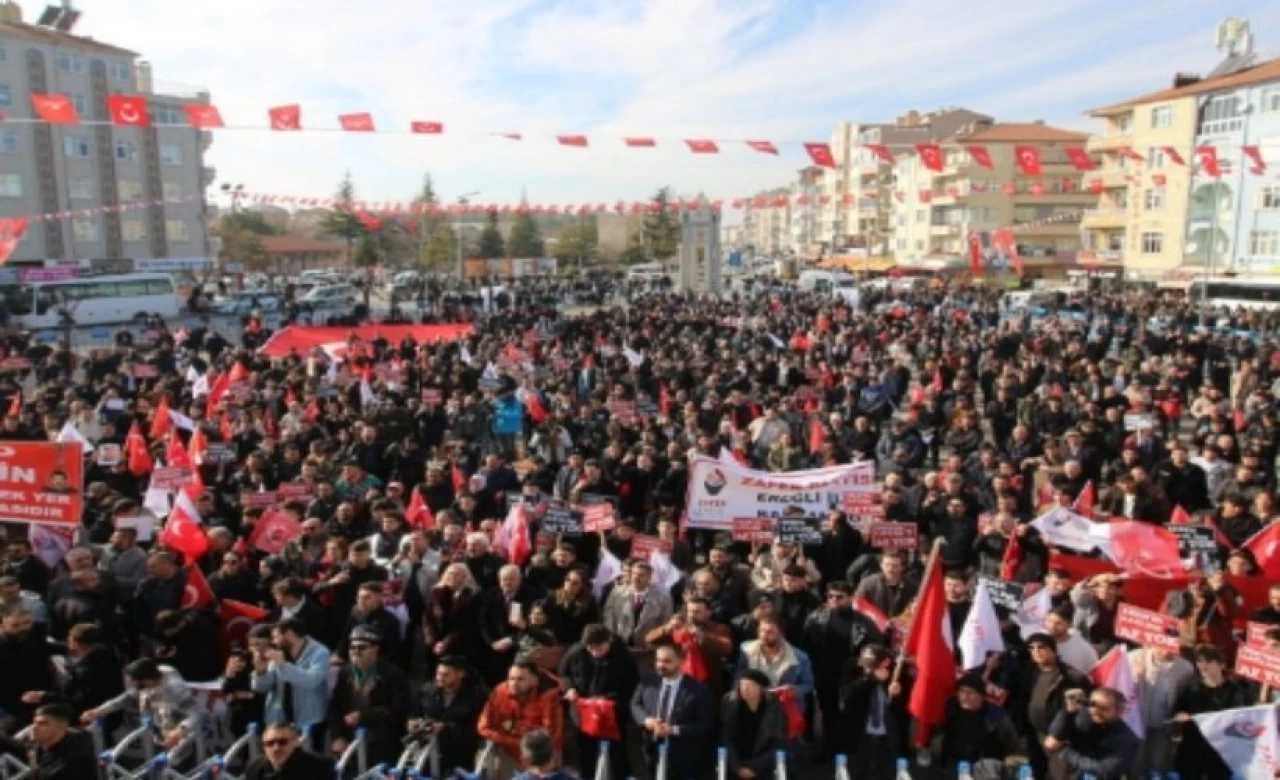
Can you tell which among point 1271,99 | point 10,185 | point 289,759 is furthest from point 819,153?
point 10,185

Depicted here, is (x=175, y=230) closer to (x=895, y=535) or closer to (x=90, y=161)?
(x=90, y=161)


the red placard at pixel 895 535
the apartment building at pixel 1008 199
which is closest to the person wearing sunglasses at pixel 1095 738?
the red placard at pixel 895 535

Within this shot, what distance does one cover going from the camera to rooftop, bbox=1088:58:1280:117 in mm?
45656

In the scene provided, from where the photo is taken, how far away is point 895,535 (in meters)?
7.95

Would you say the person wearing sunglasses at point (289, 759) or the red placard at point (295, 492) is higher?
the red placard at point (295, 492)

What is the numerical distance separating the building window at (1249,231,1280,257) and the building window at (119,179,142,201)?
5924 cm

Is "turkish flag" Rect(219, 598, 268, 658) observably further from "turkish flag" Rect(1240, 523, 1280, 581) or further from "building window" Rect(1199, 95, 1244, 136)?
"building window" Rect(1199, 95, 1244, 136)

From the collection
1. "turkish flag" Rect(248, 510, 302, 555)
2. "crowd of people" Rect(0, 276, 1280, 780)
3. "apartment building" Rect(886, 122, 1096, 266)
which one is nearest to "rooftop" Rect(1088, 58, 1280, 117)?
"apartment building" Rect(886, 122, 1096, 266)

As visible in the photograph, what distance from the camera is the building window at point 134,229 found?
56844 mm

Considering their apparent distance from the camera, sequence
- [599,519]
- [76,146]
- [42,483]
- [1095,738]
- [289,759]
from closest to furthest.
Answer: [289,759] → [1095,738] → [42,483] → [599,519] → [76,146]

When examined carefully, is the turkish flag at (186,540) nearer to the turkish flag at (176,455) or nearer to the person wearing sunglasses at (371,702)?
the person wearing sunglasses at (371,702)

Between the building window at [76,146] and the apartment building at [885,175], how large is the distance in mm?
58741

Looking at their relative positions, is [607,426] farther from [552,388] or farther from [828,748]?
[828,748]

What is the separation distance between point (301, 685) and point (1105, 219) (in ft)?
201
